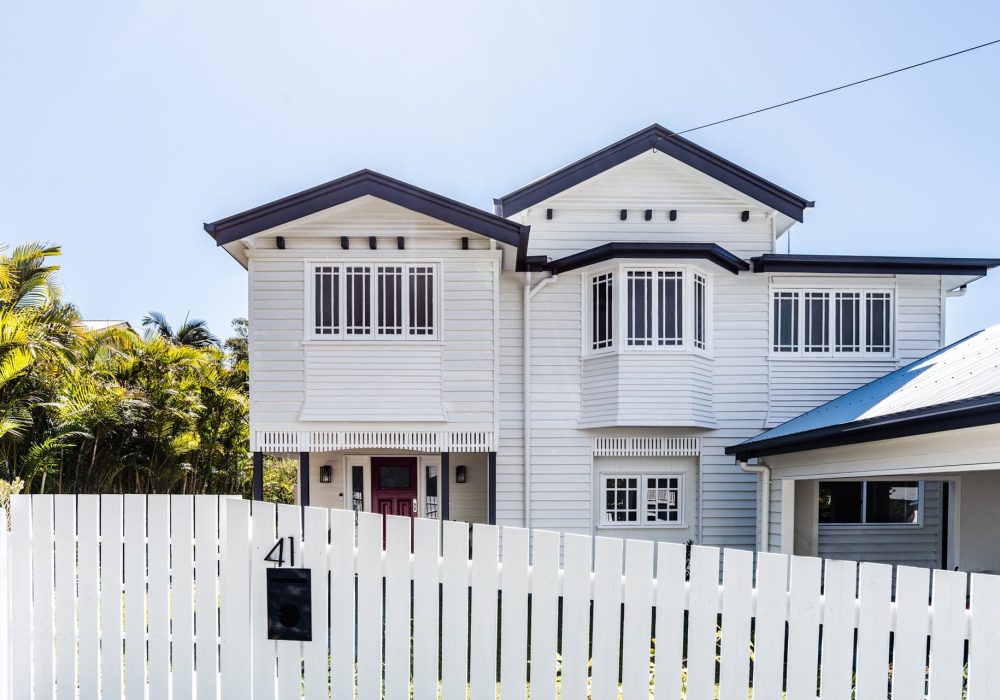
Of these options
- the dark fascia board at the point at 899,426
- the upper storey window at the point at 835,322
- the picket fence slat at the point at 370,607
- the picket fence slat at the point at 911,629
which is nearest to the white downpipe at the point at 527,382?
the dark fascia board at the point at 899,426

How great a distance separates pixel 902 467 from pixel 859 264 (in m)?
5.30

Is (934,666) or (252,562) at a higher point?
(252,562)

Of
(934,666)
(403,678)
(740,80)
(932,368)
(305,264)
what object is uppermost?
(740,80)

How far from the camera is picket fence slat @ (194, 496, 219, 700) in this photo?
374cm

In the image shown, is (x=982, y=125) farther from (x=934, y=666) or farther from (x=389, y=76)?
(x=934, y=666)

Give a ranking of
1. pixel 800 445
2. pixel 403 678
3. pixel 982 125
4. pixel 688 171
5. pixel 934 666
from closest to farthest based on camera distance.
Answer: pixel 934 666 → pixel 403 678 → pixel 800 445 → pixel 688 171 → pixel 982 125

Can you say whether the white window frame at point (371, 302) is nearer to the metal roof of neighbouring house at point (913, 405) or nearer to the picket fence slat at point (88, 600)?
the metal roof of neighbouring house at point (913, 405)

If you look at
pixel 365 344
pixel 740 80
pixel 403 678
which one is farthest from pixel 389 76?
pixel 403 678

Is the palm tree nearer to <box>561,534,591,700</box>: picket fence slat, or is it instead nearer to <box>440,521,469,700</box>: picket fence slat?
<box>440,521,469,700</box>: picket fence slat

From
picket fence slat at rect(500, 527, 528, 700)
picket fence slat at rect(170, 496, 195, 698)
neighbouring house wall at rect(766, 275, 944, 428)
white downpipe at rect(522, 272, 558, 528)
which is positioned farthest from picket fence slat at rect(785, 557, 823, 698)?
neighbouring house wall at rect(766, 275, 944, 428)

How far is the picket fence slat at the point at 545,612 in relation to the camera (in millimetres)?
3443

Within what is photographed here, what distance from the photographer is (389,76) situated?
10680 mm

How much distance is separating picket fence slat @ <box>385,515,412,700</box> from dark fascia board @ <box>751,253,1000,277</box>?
8637mm

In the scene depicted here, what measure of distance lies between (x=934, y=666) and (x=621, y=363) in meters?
7.01
